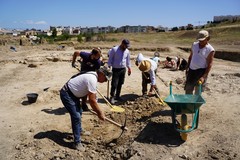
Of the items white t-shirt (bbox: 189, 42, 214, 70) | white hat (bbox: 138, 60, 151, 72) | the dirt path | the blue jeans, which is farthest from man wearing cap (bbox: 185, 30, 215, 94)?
the blue jeans

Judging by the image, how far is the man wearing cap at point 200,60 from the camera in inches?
216

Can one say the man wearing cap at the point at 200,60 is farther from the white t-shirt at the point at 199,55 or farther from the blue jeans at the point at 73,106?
the blue jeans at the point at 73,106

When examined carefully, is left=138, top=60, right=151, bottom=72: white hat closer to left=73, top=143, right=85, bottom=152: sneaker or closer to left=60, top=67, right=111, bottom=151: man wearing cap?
left=60, top=67, right=111, bottom=151: man wearing cap

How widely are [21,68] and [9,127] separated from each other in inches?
347

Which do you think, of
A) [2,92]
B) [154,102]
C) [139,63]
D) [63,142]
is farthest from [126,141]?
[2,92]

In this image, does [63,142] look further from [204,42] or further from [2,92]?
[2,92]

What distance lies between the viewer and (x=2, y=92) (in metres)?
9.12

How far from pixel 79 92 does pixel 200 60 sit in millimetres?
2637

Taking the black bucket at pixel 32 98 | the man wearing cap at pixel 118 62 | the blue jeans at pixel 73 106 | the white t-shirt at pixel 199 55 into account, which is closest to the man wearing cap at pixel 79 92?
the blue jeans at pixel 73 106

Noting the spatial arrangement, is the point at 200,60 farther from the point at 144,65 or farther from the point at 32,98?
the point at 32,98

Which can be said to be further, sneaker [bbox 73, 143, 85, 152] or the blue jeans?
sneaker [bbox 73, 143, 85, 152]

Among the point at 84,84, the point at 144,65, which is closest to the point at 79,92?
the point at 84,84

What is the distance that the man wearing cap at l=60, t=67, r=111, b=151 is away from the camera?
173 inches

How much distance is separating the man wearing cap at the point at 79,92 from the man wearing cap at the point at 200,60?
2060mm
